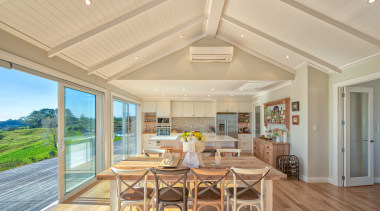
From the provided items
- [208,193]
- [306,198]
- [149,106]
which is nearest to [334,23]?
[306,198]

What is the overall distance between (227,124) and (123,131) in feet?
13.8

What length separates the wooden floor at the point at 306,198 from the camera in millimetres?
3053

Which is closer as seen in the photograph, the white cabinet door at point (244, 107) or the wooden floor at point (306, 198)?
the wooden floor at point (306, 198)

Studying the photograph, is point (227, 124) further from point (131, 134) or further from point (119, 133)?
point (119, 133)

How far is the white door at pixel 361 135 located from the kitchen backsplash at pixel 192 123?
5192 millimetres

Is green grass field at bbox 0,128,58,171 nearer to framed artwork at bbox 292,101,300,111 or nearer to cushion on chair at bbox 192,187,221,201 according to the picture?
cushion on chair at bbox 192,187,221,201

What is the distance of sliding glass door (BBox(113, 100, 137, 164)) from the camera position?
5.49m

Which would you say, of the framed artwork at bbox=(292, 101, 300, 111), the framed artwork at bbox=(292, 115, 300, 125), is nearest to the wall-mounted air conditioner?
the framed artwork at bbox=(292, 101, 300, 111)

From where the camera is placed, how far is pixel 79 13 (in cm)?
240

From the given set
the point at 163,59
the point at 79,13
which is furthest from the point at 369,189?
the point at 79,13

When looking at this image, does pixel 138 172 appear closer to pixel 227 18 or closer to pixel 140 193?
pixel 140 193

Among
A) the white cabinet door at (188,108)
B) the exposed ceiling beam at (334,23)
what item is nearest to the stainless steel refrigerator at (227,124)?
the white cabinet door at (188,108)

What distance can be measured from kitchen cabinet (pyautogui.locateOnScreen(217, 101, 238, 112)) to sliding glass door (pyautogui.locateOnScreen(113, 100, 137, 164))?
3571 mm

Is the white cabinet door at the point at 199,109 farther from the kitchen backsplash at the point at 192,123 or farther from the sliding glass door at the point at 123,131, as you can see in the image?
the sliding glass door at the point at 123,131
